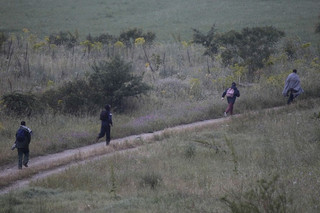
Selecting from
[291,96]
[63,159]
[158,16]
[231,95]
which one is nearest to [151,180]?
[63,159]

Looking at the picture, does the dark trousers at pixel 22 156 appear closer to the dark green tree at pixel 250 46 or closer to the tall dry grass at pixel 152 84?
the tall dry grass at pixel 152 84

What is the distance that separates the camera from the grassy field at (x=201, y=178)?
8.23m

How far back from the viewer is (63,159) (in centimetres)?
1445

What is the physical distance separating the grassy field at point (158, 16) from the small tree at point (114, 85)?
21908mm

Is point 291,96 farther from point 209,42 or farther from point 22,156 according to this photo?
point 209,42

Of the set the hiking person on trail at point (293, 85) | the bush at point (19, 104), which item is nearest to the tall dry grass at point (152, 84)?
the bush at point (19, 104)

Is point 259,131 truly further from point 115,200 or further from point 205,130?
point 115,200

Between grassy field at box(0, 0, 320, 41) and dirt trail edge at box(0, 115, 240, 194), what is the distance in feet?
90.2

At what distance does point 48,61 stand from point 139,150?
47.9ft

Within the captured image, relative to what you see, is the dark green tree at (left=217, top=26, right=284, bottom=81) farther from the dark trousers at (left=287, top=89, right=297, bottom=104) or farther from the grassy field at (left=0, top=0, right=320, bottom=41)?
the grassy field at (left=0, top=0, right=320, bottom=41)

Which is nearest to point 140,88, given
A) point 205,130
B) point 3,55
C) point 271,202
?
point 205,130

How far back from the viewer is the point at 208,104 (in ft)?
69.7

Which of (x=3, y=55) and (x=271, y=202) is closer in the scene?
(x=271, y=202)

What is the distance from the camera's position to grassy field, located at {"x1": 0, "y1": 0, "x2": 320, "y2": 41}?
47.8 meters
